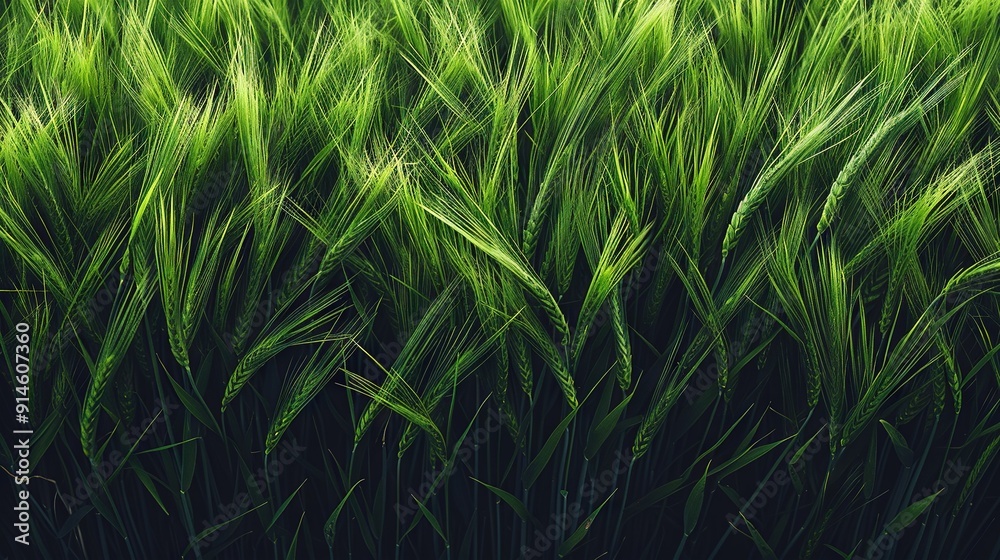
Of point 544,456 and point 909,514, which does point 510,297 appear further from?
point 909,514

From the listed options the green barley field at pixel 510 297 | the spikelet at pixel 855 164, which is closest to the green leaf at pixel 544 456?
the green barley field at pixel 510 297

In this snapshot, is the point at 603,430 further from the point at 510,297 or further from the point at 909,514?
the point at 909,514

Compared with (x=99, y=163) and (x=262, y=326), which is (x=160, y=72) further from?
(x=262, y=326)

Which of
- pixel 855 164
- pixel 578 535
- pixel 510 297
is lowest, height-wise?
pixel 578 535

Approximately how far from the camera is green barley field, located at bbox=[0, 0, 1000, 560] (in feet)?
2.12

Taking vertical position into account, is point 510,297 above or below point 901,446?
above

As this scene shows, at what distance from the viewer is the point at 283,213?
0.73m

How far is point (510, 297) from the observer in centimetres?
63

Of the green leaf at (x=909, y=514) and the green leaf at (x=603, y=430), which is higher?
the green leaf at (x=603, y=430)

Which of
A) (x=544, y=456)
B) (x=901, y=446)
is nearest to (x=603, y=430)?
(x=544, y=456)

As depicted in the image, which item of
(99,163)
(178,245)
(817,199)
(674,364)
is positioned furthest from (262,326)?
(817,199)

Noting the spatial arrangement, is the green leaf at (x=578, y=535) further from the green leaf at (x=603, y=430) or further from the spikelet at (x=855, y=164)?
the spikelet at (x=855, y=164)

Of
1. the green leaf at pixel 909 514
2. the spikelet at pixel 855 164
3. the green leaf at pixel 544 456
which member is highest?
the spikelet at pixel 855 164

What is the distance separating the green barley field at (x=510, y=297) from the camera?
65 cm
